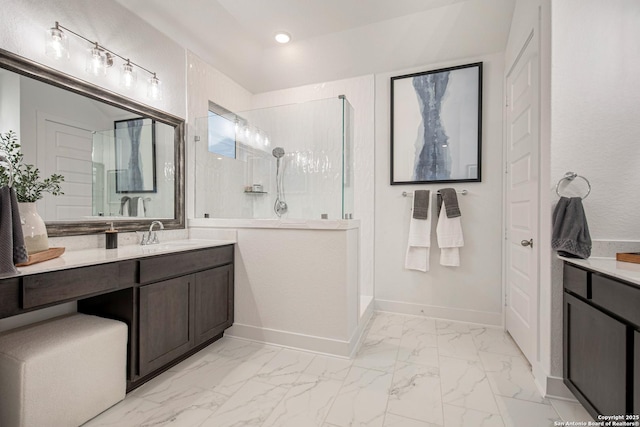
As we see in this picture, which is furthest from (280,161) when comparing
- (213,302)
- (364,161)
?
(213,302)

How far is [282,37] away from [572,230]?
2949 mm

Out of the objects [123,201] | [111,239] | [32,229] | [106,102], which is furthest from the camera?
[123,201]

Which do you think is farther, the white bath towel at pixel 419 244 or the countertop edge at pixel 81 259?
the white bath towel at pixel 419 244

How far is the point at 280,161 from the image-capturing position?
2754mm

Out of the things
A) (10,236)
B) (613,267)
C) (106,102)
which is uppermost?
(106,102)

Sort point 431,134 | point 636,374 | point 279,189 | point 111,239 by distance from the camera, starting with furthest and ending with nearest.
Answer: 1. point 431,134
2. point 279,189
3. point 111,239
4. point 636,374

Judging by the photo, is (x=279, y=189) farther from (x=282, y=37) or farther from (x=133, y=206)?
(x=282, y=37)

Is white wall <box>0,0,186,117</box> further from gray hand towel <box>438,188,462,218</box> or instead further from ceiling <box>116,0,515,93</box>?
gray hand towel <box>438,188,462,218</box>

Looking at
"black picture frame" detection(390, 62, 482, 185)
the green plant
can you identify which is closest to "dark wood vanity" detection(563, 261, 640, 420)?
"black picture frame" detection(390, 62, 482, 185)

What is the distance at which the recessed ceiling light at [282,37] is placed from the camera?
279cm

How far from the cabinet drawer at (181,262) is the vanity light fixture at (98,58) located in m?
1.38

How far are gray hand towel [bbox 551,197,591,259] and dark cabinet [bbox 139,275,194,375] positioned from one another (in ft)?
7.88

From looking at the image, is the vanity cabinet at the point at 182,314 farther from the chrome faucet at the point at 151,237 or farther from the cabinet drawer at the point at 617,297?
the cabinet drawer at the point at 617,297

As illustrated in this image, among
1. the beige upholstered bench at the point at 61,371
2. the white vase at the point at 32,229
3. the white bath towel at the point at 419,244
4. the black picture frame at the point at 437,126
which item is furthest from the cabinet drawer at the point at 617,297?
the white vase at the point at 32,229
